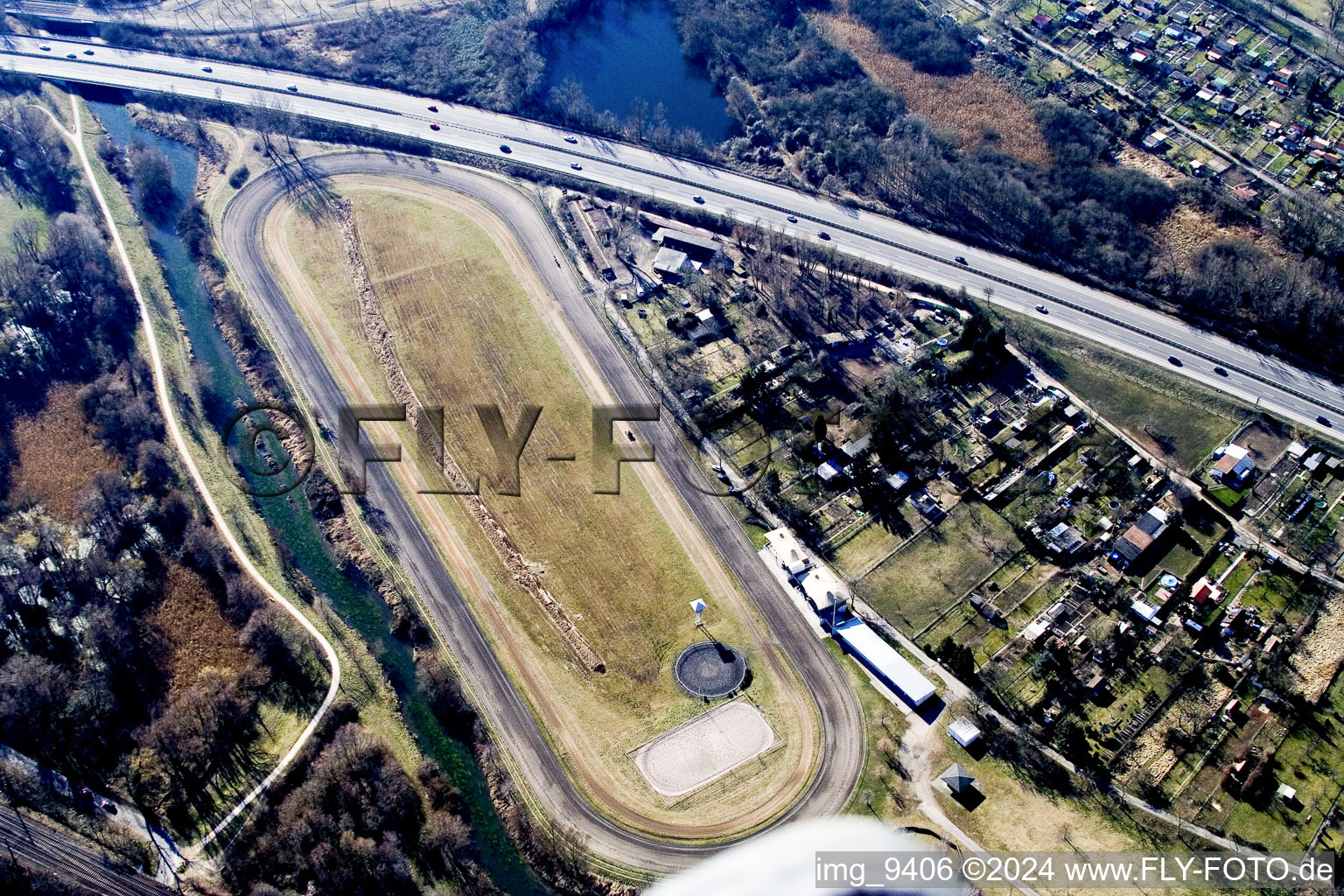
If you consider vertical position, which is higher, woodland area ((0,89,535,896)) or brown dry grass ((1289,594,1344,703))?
woodland area ((0,89,535,896))

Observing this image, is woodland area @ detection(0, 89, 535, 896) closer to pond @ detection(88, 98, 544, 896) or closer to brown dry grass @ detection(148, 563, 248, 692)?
brown dry grass @ detection(148, 563, 248, 692)

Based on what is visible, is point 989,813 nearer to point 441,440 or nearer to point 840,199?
point 441,440

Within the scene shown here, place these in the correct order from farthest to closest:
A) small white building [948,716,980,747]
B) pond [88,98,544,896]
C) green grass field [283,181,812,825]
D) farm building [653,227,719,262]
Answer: farm building [653,227,719,262] < green grass field [283,181,812,825] < small white building [948,716,980,747] < pond [88,98,544,896]

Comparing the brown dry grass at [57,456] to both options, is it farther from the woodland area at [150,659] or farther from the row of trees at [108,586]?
the row of trees at [108,586]

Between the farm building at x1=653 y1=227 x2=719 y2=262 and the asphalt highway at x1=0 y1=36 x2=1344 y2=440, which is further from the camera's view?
the farm building at x1=653 y1=227 x2=719 y2=262

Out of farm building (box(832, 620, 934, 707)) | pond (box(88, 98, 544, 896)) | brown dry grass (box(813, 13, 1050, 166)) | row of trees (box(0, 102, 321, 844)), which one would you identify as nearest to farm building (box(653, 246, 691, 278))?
brown dry grass (box(813, 13, 1050, 166))

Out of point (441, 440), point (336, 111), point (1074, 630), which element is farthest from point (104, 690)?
point (336, 111)
